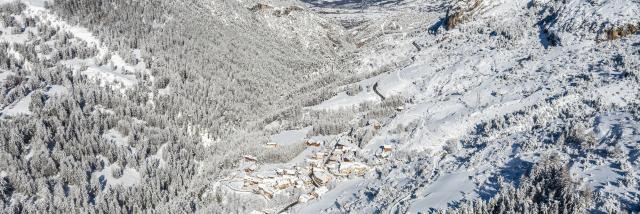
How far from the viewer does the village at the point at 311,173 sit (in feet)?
112

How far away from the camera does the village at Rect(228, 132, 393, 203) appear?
34250 mm

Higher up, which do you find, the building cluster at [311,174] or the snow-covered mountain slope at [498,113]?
the snow-covered mountain slope at [498,113]

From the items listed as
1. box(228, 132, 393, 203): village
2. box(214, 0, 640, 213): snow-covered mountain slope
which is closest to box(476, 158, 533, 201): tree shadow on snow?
box(214, 0, 640, 213): snow-covered mountain slope

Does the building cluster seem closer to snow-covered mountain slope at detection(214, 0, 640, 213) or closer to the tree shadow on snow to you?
snow-covered mountain slope at detection(214, 0, 640, 213)

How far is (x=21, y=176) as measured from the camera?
1284 inches

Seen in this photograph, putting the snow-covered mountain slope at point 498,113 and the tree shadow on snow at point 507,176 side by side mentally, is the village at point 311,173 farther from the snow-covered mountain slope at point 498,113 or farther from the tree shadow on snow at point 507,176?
the tree shadow on snow at point 507,176

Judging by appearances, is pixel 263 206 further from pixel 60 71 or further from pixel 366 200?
pixel 60 71

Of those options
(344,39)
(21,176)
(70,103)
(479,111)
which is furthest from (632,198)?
(344,39)

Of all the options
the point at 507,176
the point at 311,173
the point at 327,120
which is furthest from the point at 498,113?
the point at 327,120

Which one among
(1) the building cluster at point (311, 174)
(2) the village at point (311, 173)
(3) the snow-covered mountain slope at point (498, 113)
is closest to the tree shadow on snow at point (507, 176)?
(3) the snow-covered mountain slope at point (498, 113)

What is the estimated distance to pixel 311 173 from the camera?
119ft

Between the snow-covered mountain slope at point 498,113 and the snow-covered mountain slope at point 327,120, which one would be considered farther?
the snow-covered mountain slope at point 327,120

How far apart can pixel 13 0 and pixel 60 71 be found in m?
14.3

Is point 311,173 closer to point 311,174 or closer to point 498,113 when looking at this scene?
point 311,174
